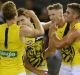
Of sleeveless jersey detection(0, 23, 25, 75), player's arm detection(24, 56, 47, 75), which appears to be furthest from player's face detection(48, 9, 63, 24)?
sleeveless jersey detection(0, 23, 25, 75)

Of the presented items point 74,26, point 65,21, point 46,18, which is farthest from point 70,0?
point 74,26

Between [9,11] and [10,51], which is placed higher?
[9,11]

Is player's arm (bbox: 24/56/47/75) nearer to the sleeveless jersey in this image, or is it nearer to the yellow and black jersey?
the yellow and black jersey

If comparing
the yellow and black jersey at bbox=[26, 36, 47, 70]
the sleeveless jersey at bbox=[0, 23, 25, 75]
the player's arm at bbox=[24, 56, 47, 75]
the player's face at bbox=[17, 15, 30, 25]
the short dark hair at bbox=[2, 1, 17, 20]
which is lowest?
the player's arm at bbox=[24, 56, 47, 75]

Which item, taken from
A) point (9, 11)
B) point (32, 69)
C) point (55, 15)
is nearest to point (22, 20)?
point (55, 15)

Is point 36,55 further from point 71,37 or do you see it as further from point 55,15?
point 71,37

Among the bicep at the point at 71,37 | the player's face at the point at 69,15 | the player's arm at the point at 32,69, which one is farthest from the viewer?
the player's arm at the point at 32,69

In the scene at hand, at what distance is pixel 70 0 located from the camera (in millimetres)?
11539

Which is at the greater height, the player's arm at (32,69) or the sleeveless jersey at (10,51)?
the sleeveless jersey at (10,51)

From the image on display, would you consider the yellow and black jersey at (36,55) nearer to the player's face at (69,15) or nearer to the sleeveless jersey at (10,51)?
the player's face at (69,15)

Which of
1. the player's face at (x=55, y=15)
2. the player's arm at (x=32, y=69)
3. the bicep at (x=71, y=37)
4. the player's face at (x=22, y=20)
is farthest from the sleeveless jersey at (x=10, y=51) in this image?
the player's face at (x=55, y=15)

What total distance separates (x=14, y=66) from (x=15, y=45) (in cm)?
29

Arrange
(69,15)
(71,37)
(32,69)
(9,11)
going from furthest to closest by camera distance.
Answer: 1. (32,69)
2. (69,15)
3. (71,37)
4. (9,11)

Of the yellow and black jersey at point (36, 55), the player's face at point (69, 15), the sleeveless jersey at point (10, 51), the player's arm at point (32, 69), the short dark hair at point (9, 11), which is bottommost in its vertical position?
the player's arm at point (32, 69)
